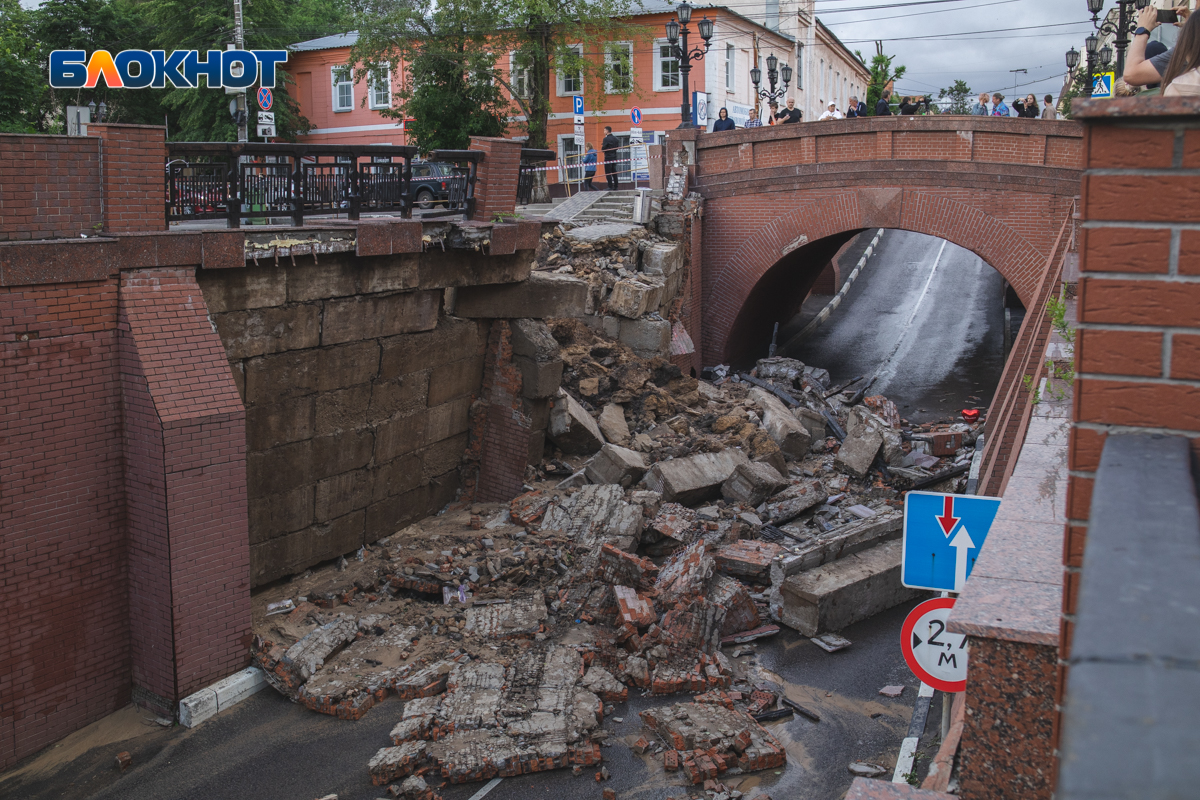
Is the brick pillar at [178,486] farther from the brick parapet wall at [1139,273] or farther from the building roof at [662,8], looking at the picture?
the building roof at [662,8]

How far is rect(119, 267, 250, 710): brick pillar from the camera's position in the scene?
828 cm

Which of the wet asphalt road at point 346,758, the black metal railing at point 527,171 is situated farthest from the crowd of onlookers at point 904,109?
the wet asphalt road at point 346,758

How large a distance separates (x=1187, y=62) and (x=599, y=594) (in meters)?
7.83

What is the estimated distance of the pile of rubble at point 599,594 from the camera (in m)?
8.14

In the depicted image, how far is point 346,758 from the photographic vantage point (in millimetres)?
8078

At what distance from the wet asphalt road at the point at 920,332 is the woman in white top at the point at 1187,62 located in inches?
Result: 705

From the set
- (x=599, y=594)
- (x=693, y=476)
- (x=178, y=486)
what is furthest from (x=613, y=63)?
(x=178, y=486)

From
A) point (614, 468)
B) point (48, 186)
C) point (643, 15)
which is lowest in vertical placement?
point (614, 468)

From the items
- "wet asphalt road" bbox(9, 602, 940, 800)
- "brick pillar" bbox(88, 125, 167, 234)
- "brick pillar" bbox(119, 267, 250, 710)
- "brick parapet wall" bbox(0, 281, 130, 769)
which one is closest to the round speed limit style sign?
"wet asphalt road" bbox(9, 602, 940, 800)

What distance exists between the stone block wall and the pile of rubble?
1.98 ft

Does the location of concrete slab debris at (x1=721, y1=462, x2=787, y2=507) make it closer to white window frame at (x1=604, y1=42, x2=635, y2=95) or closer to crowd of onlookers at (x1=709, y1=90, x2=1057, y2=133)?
crowd of onlookers at (x1=709, y1=90, x2=1057, y2=133)

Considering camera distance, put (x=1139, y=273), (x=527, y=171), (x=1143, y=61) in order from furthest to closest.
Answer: (x=527, y=171)
(x=1143, y=61)
(x=1139, y=273)

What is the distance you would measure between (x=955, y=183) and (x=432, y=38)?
67.8 ft

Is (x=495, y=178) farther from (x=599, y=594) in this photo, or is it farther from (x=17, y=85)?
(x=17, y=85)
